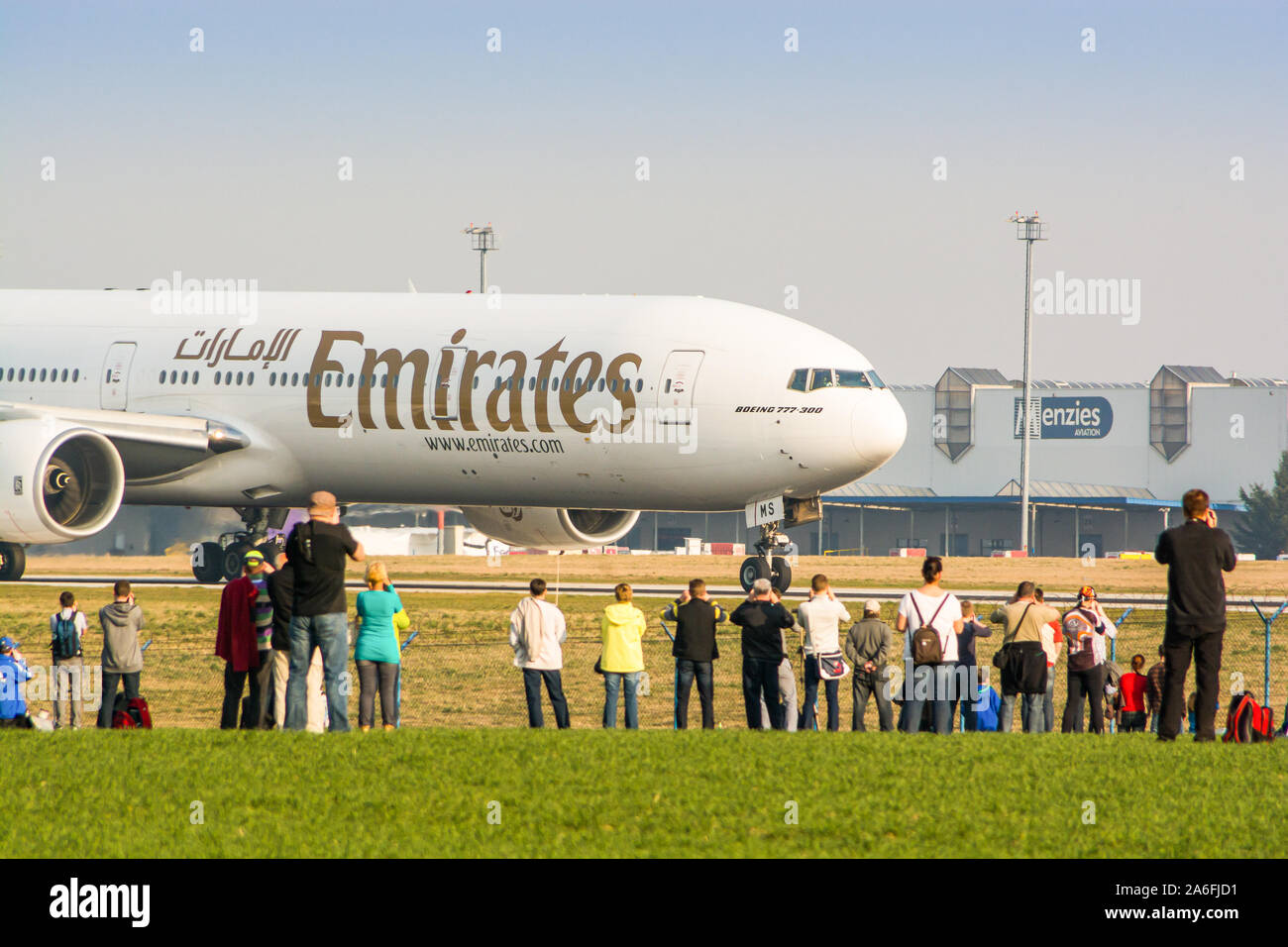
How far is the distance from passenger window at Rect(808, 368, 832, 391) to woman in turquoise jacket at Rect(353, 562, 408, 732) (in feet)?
48.0

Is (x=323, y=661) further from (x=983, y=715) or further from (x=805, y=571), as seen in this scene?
(x=805, y=571)

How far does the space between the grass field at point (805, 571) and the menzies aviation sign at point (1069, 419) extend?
48179mm

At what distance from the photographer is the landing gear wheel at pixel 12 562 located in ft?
126

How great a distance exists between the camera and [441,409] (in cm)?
3219

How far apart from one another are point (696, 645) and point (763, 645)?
0.78 meters

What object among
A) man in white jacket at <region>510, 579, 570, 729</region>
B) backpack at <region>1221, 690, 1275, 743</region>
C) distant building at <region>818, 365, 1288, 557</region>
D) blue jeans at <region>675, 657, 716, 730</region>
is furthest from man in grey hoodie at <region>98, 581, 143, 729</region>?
distant building at <region>818, 365, 1288, 557</region>

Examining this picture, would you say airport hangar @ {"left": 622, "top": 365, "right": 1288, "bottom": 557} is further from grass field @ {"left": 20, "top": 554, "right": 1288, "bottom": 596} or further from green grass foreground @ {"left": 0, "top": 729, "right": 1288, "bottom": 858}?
green grass foreground @ {"left": 0, "top": 729, "right": 1288, "bottom": 858}

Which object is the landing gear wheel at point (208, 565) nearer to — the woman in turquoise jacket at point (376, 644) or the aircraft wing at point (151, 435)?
the aircraft wing at point (151, 435)

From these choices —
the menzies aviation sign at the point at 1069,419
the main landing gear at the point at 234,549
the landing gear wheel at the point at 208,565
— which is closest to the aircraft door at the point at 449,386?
the main landing gear at the point at 234,549

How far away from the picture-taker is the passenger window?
99.6ft

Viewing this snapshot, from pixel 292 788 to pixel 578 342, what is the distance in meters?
19.2

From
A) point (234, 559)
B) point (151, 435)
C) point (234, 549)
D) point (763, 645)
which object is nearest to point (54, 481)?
point (151, 435)
